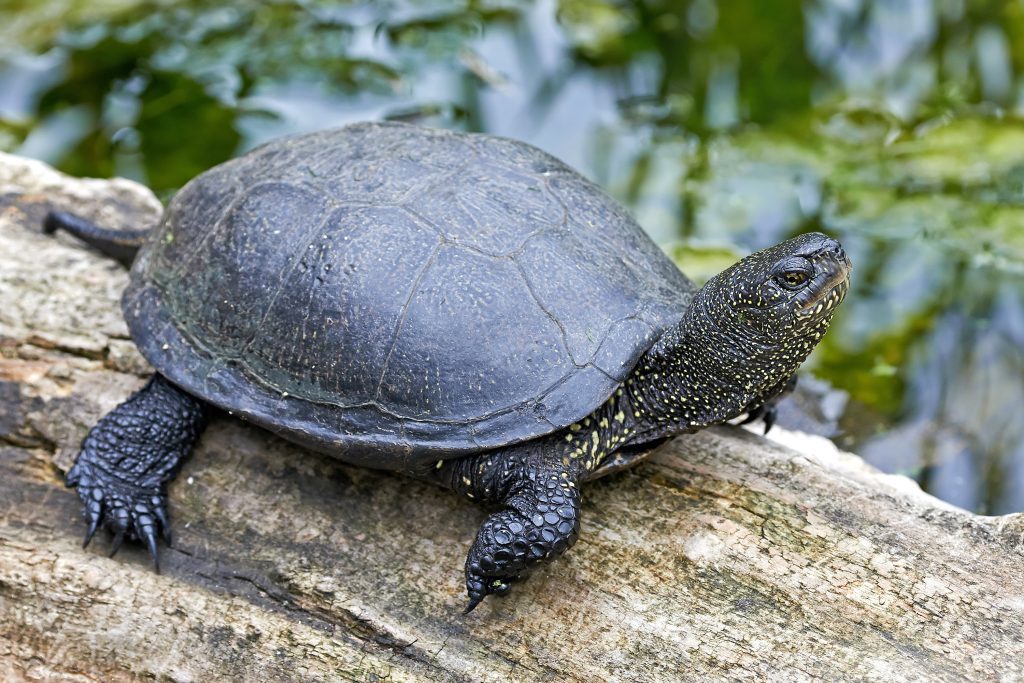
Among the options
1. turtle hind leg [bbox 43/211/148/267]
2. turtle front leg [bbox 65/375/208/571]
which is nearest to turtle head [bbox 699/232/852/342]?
turtle front leg [bbox 65/375/208/571]

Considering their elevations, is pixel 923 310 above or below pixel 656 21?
below

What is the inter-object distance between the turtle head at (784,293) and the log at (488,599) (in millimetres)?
534

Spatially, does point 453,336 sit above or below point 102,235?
above

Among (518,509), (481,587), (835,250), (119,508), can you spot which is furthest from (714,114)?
(119,508)

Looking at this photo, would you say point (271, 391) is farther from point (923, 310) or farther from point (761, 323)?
point (923, 310)

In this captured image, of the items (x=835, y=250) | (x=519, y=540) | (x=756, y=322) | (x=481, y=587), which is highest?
(x=835, y=250)

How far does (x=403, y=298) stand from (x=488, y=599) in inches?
36.2

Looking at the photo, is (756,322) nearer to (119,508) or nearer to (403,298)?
(403,298)

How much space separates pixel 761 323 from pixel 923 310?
277cm

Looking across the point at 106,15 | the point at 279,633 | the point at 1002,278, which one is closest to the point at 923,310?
the point at 1002,278

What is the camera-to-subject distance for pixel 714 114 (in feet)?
20.9

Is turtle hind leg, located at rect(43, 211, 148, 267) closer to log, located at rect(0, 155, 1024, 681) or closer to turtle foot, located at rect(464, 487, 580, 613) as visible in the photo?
log, located at rect(0, 155, 1024, 681)

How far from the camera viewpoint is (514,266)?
2994 millimetres

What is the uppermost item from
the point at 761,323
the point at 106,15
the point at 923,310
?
the point at 761,323
